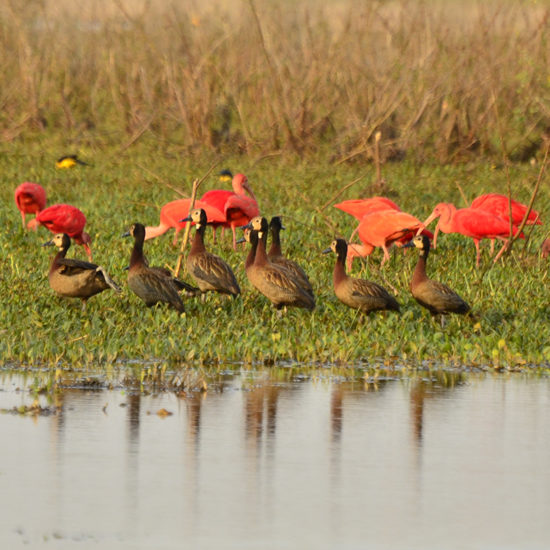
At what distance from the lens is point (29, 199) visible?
15.7 metres

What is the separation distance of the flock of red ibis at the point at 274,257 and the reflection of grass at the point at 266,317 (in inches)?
5.9

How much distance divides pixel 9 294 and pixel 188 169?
1039 cm

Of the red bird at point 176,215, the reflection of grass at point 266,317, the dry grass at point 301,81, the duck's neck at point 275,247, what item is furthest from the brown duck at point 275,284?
the dry grass at point 301,81

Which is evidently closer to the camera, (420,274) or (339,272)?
(420,274)

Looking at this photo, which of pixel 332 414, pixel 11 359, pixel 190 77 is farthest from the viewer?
pixel 190 77

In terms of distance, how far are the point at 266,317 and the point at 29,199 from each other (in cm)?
571

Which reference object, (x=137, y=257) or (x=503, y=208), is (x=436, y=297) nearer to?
(x=137, y=257)

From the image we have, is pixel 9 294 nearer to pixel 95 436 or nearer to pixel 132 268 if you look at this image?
pixel 132 268

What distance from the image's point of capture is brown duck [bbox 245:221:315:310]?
1059cm

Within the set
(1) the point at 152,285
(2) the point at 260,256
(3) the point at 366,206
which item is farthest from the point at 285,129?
(1) the point at 152,285

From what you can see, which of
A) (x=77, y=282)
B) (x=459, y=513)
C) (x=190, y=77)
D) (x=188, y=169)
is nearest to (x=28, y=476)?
(x=459, y=513)

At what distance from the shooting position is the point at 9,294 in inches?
441

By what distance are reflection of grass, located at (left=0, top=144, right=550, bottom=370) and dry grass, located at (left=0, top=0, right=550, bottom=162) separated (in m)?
4.24

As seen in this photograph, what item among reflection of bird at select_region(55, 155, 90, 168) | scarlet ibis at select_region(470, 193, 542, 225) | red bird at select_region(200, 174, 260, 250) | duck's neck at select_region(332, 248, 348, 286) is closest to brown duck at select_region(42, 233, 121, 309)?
duck's neck at select_region(332, 248, 348, 286)
